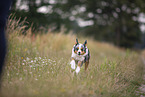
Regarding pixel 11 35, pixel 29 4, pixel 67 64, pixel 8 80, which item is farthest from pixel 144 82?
pixel 29 4

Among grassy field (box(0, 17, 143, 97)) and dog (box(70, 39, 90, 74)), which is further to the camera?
dog (box(70, 39, 90, 74))

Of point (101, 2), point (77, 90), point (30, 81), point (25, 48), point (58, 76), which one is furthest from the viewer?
point (101, 2)

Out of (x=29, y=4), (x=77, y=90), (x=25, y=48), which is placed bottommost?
(x=77, y=90)

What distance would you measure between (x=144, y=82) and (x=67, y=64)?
263cm

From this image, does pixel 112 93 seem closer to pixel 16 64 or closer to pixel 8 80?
pixel 8 80

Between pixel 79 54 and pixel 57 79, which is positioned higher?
pixel 79 54

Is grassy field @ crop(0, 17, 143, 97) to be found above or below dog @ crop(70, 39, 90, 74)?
below

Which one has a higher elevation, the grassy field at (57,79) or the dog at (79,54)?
the dog at (79,54)

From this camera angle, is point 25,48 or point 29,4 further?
point 29,4

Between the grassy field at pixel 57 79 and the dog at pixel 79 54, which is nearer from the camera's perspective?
the grassy field at pixel 57 79

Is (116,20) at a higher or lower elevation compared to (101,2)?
lower

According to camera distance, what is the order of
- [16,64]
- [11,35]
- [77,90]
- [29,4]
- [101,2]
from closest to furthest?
[77,90]
[16,64]
[11,35]
[29,4]
[101,2]

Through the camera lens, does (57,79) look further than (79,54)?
No

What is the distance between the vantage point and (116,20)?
21.6 meters
